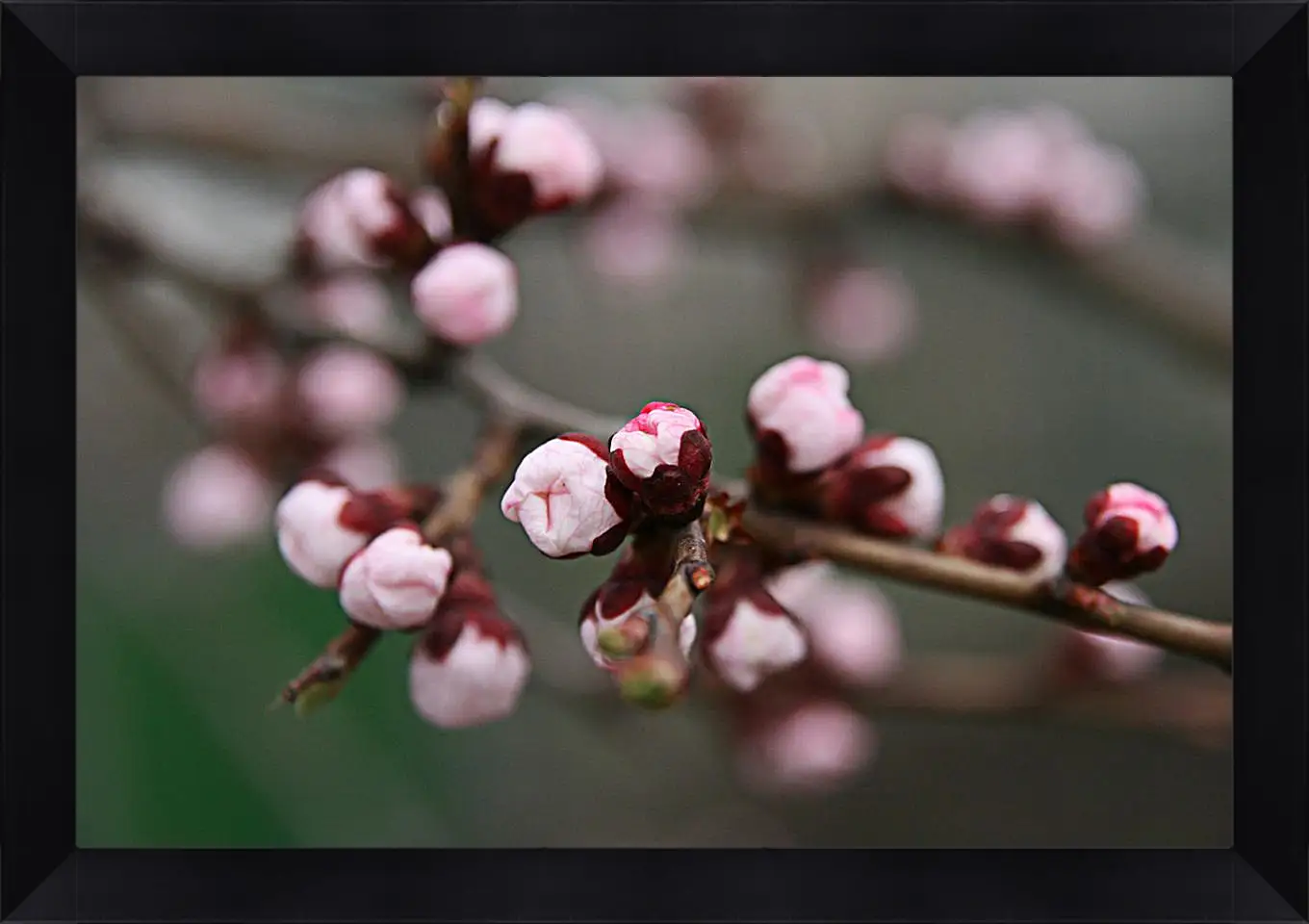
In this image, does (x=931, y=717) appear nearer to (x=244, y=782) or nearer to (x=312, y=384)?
(x=312, y=384)

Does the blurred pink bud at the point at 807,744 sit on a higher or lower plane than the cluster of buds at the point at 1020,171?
lower

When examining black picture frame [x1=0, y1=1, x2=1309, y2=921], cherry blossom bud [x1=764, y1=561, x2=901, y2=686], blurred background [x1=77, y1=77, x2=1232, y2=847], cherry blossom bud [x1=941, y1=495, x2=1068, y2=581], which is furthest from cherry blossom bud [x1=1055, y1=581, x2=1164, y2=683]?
cherry blossom bud [x1=941, y1=495, x2=1068, y2=581]

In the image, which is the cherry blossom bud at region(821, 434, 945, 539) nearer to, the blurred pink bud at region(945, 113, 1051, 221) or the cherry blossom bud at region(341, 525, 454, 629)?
the cherry blossom bud at region(341, 525, 454, 629)

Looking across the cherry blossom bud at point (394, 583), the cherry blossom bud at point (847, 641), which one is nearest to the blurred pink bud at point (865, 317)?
the cherry blossom bud at point (847, 641)

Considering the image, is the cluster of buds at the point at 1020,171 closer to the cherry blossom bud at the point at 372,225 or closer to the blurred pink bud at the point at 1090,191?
the blurred pink bud at the point at 1090,191
